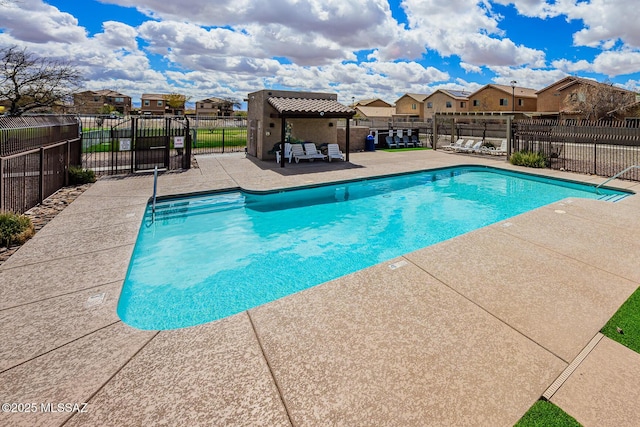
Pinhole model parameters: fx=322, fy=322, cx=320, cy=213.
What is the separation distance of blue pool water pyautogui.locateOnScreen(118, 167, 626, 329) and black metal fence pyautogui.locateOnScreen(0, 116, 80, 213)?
8.41 ft

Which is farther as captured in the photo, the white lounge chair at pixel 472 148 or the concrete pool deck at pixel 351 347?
the white lounge chair at pixel 472 148

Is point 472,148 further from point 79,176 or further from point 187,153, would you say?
point 79,176

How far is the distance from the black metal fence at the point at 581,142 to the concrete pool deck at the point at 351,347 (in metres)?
10.9

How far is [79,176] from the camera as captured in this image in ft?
35.7

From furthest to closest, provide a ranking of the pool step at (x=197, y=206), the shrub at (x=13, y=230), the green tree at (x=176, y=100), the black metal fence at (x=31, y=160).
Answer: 1. the green tree at (x=176, y=100)
2. the pool step at (x=197, y=206)
3. the black metal fence at (x=31, y=160)
4. the shrub at (x=13, y=230)

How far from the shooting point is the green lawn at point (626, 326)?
3.09 m

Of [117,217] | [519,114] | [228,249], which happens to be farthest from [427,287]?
[519,114]

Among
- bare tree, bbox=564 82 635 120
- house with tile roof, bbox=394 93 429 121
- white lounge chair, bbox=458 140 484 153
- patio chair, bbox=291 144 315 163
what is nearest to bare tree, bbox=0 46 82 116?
patio chair, bbox=291 144 315 163

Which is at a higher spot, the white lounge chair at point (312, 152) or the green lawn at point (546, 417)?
the white lounge chair at point (312, 152)

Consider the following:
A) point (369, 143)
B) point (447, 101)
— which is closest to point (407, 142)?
point (369, 143)

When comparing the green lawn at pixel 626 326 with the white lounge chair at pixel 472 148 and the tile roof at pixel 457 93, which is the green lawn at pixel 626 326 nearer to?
the white lounge chair at pixel 472 148

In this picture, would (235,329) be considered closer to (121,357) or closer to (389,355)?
(121,357)

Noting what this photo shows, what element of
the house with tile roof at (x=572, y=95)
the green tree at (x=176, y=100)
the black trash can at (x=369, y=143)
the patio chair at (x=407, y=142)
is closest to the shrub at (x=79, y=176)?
the black trash can at (x=369, y=143)

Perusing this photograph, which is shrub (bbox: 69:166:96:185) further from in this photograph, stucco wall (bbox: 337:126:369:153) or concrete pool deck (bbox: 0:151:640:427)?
stucco wall (bbox: 337:126:369:153)
